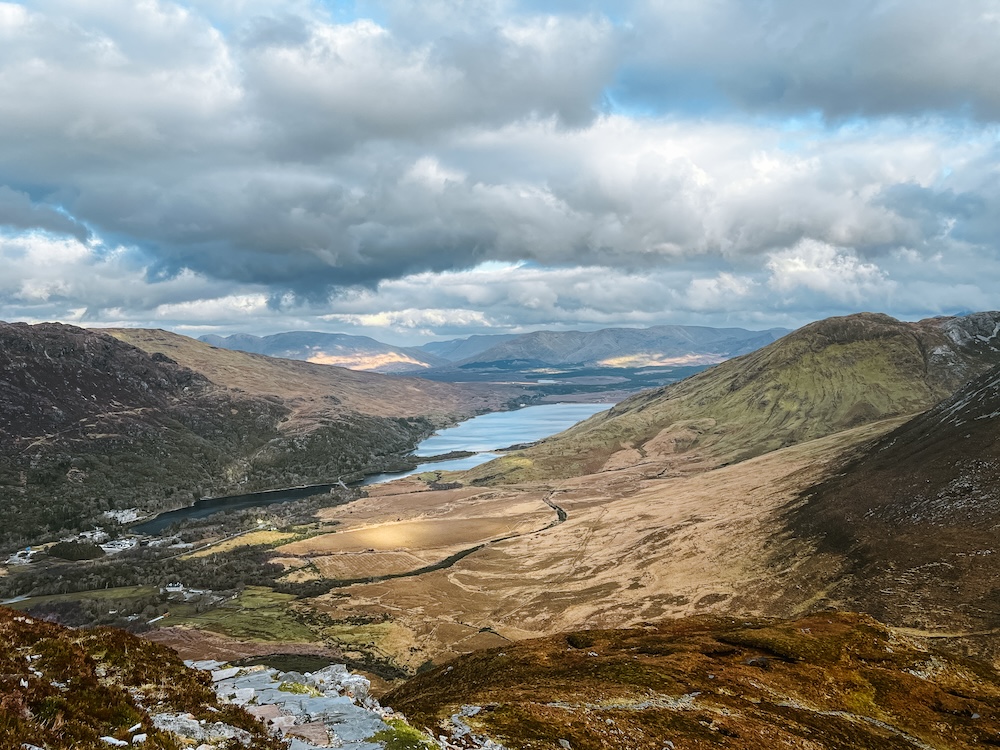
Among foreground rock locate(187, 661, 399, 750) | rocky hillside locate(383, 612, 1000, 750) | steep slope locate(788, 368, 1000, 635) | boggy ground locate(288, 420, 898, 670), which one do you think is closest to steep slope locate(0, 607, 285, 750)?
foreground rock locate(187, 661, 399, 750)

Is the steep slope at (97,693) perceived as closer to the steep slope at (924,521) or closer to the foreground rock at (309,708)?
the foreground rock at (309,708)

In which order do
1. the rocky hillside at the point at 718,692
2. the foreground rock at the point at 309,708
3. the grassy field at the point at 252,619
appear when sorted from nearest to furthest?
the foreground rock at the point at 309,708 < the rocky hillside at the point at 718,692 < the grassy field at the point at 252,619

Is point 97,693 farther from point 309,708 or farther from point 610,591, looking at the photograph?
point 610,591

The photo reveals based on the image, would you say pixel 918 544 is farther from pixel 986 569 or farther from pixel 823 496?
pixel 823 496

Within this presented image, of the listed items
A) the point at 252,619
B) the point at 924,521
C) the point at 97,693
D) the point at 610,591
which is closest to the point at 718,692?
the point at 97,693

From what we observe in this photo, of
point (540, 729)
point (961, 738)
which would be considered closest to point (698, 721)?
point (540, 729)

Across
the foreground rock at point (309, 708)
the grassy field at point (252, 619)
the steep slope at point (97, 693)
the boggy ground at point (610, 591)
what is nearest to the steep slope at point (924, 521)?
the boggy ground at point (610, 591)
